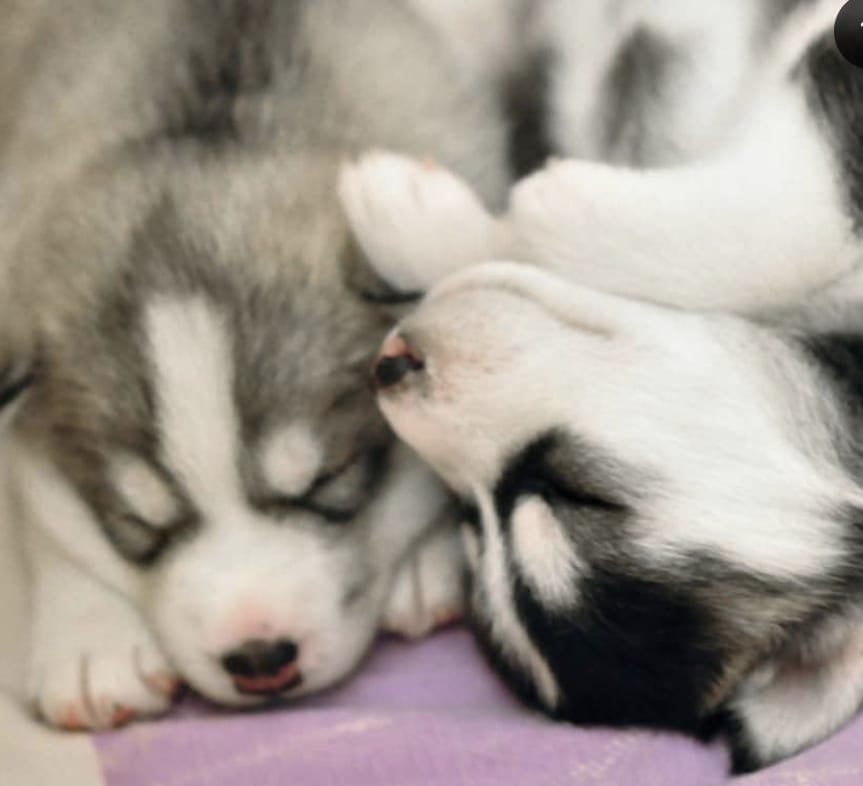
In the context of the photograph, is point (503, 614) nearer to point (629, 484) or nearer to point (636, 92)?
point (629, 484)

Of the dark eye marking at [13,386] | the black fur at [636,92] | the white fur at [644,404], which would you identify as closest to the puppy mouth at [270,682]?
the white fur at [644,404]

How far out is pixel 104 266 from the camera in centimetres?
170

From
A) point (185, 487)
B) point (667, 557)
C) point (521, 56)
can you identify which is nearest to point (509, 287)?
point (667, 557)

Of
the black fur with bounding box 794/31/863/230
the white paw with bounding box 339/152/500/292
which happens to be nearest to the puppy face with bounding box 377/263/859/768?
the white paw with bounding box 339/152/500/292

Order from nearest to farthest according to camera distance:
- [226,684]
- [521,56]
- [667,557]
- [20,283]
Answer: [667,557], [226,684], [20,283], [521,56]

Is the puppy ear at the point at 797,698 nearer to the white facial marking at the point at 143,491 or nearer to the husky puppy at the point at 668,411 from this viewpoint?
the husky puppy at the point at 668,411

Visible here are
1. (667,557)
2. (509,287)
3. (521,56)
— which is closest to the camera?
(667,557)

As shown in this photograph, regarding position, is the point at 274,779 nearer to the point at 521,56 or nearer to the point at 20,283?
the point at 20,283

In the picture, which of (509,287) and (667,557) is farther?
(509,287)

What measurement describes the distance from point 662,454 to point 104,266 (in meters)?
0.75

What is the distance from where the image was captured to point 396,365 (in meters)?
1.58

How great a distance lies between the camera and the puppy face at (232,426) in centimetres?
163

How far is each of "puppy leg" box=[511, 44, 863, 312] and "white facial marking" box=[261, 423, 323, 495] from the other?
0.39 m

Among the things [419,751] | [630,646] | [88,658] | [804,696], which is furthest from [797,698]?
[88,658]
